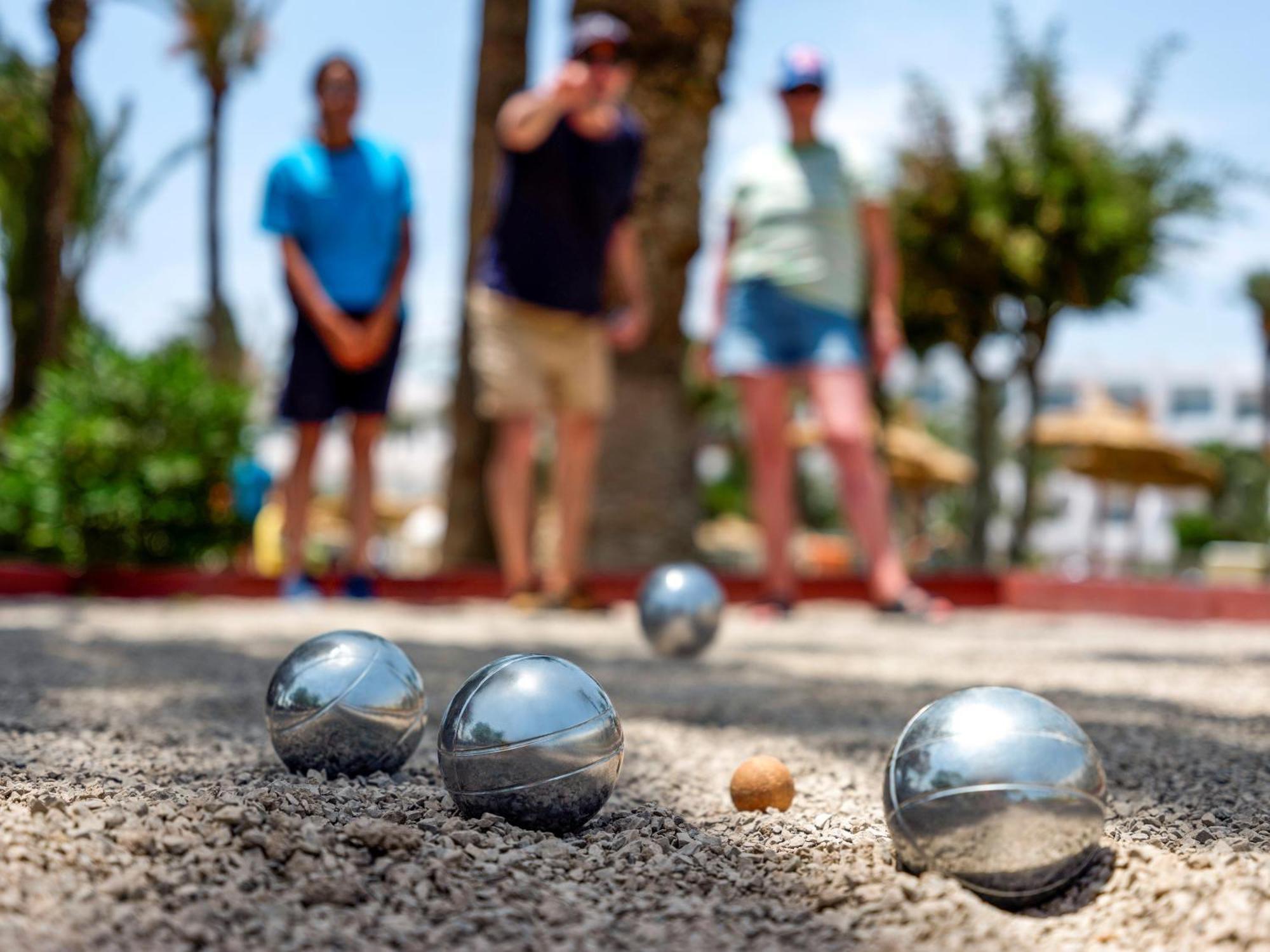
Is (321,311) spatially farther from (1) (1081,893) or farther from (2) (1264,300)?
(2) (1264,300)

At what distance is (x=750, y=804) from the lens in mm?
2168

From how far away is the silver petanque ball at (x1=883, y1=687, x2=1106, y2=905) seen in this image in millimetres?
1665

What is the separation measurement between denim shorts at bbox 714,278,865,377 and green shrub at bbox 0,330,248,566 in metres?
3.20

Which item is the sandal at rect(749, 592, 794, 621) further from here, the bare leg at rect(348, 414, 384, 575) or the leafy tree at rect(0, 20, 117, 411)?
the leafy tree at rect(0, 20, 117, 411)

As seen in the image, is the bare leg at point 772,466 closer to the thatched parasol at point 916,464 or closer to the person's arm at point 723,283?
the person's arm at point 723,283

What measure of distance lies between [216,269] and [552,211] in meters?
16.0

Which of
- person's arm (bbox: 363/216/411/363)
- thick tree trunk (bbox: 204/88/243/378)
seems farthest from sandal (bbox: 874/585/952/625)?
thick tree trunk (bbox: 204/88/243/378)

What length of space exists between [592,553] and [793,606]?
7.99ft

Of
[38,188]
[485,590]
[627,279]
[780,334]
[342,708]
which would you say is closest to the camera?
[342,708]

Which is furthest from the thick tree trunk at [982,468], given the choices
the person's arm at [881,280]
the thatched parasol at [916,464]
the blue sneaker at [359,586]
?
the blue sneaker at [359,586]

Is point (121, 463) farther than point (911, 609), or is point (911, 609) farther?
point (121, 463)

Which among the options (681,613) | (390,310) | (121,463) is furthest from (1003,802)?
(121,463)

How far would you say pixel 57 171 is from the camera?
27.5 feet

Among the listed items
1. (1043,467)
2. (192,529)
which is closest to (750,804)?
(192,529)
